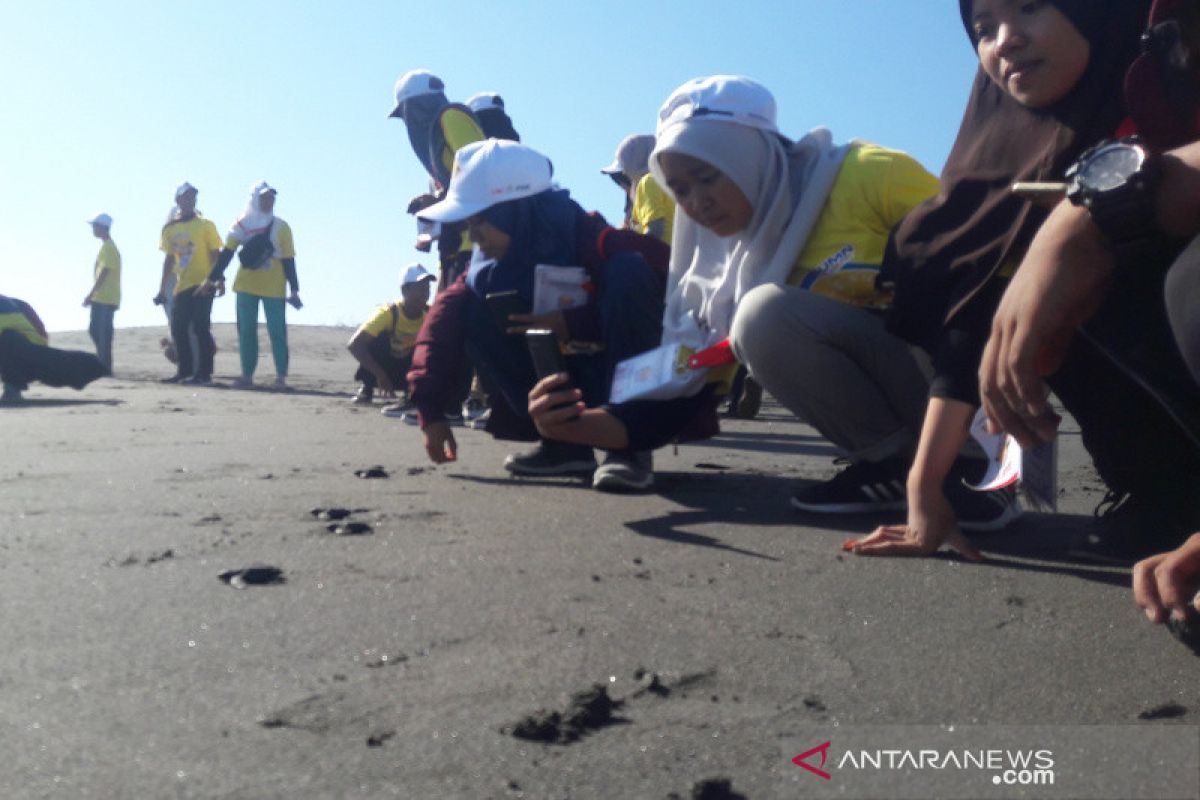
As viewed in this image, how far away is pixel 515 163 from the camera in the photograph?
385 cm

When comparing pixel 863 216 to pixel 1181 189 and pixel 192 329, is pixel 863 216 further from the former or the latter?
pixel 192 329

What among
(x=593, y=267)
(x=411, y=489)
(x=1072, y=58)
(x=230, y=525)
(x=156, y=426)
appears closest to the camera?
(x=1072, y=58)

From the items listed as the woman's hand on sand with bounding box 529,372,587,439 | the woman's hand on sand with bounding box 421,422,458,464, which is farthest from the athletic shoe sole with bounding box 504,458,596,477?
the woman's hand on sand with bounding box 529,372,587,439

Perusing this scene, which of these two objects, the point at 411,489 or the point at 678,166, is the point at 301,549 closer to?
the point at 411,489

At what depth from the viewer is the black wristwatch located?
1.52 metres

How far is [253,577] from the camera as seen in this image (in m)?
2.23

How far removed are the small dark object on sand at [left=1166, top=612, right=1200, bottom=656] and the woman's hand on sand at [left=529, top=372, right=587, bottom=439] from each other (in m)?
1.59

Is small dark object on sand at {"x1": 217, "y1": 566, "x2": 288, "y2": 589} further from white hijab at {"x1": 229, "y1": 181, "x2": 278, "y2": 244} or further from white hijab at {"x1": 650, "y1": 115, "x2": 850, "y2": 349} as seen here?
white hijab at {"x1": 229, "y1": 181, "x2": 278, "y2": 244}

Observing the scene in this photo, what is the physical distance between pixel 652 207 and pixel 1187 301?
4260 mm

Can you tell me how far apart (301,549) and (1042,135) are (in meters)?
1.60

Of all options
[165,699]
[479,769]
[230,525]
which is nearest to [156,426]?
[230,525]

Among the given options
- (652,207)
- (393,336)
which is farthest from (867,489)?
(393,336)

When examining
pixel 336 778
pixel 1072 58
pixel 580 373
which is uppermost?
pixel 1072 58

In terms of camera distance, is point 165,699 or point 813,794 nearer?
point 813,794
